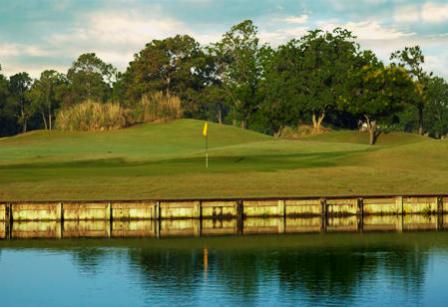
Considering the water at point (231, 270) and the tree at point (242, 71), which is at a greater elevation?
the tree at point (242, 71)

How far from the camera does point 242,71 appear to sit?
180 meters

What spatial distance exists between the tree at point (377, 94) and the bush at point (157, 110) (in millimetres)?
26730

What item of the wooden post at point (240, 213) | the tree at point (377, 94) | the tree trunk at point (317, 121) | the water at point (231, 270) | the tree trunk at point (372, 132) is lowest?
the water at point (231, 270)

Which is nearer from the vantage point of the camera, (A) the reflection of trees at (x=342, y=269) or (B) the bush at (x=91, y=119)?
(A) the reflection of trees at (x=342, y=269)

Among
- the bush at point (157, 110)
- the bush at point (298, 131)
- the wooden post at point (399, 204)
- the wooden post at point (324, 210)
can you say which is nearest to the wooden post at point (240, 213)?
the wooden post at point (324, 210)

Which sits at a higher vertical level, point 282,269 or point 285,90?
point 285,90

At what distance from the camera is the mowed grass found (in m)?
69.8

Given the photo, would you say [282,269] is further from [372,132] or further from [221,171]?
[372,132]

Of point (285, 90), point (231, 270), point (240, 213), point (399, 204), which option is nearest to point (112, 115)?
point (285, 90)

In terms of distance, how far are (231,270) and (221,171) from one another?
32569 mm

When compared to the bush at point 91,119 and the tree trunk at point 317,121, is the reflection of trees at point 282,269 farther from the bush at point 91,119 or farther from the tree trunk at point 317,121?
the tree trunk at point 317,121

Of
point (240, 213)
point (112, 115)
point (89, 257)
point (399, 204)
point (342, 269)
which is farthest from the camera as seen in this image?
point (112, 115)

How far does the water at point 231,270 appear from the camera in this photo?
38.4 meters

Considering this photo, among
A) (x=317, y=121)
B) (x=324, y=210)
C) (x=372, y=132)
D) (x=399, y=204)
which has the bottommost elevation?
(x=324, y=210)
